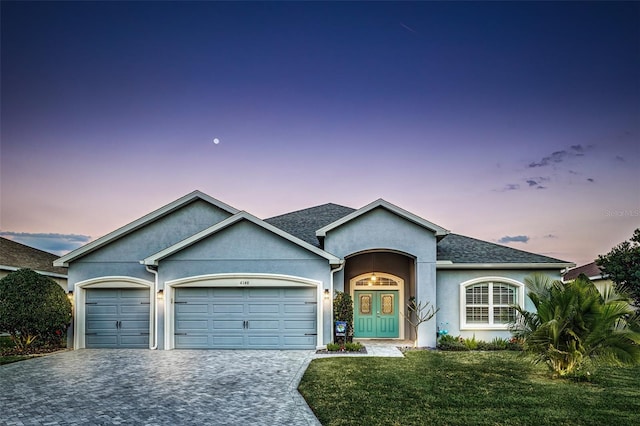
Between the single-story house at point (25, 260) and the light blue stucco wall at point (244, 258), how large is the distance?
24.7 feet

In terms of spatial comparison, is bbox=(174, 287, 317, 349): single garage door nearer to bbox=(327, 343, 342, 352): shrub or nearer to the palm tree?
bbox=(327, 343, 342, 352): shrub

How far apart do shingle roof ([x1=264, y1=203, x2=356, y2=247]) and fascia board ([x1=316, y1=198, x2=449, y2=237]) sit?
7.09ft

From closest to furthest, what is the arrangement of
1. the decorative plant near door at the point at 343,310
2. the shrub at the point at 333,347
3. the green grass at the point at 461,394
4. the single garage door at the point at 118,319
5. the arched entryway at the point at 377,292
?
the green grass at the point at 461,394, the shrub at the point at 333,347, the decorative plant near door at the point at 343,310, the single garage door at the point at 118,319, the arched entryway at the point at 377,292

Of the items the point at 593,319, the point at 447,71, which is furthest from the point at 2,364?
the point at 447,71

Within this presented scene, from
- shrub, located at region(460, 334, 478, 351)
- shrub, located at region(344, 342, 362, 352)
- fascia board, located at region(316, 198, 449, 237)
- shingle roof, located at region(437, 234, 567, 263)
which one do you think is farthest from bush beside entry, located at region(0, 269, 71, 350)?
shrub, located at region(460, 334, 478, 351)

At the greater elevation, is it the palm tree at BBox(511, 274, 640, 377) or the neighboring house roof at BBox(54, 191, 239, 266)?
the neighboring house roof at BBox(54, 191, 239, 266)

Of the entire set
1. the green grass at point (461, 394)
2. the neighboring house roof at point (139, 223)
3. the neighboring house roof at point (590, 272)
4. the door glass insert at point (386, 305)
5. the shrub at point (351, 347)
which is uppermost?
the neighboring house roof at point (139, 223)

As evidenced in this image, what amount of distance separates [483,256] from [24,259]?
20.9 meters

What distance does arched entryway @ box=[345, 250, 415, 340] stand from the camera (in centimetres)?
1916

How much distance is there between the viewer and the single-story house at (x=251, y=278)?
51.6ft

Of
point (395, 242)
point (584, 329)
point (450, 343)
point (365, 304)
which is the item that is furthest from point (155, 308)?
point (584, 329)

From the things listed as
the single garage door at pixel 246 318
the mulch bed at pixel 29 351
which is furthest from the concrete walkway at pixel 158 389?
the mulch bed at pixel 29 351

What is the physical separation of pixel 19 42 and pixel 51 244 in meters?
14.5

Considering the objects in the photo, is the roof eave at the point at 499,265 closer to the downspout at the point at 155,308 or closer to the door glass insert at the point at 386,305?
the door glass insert at the point at 386,305
